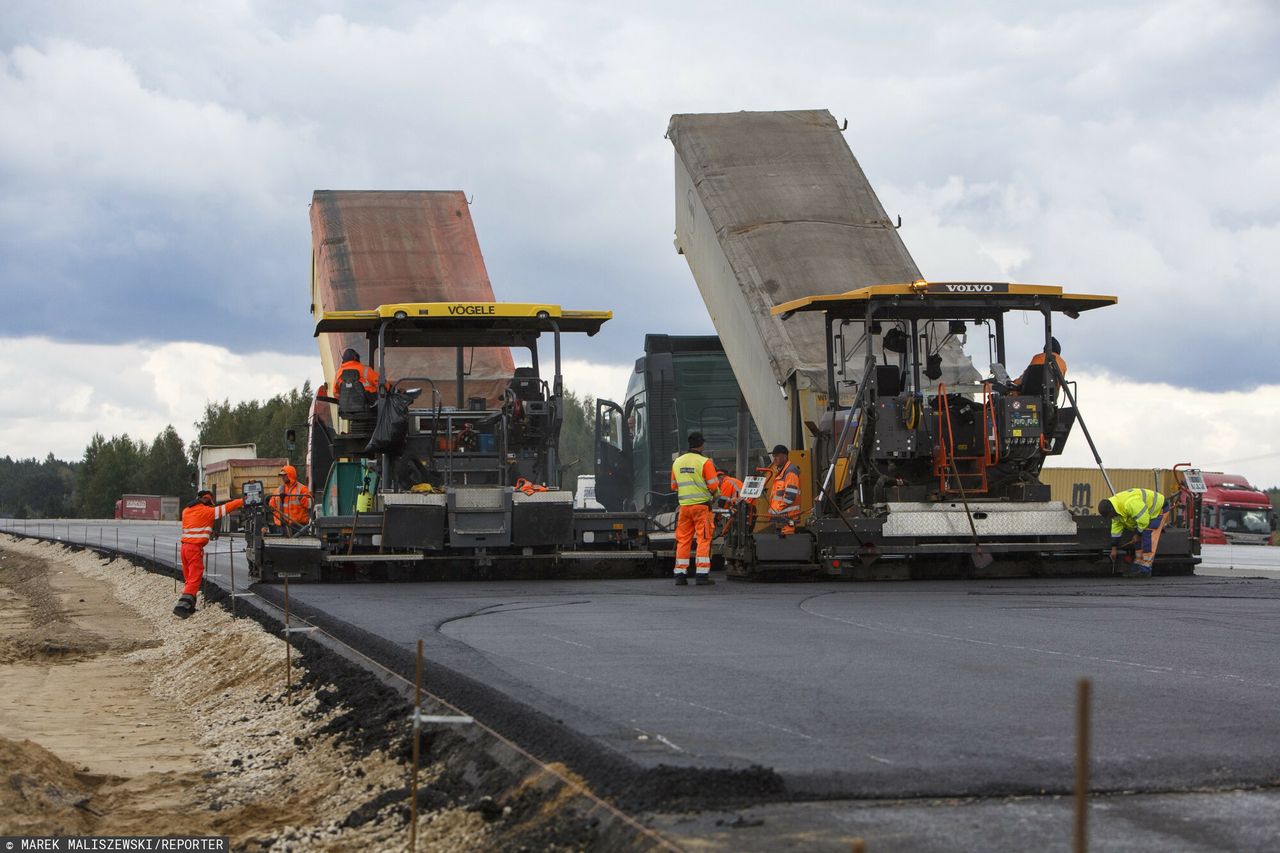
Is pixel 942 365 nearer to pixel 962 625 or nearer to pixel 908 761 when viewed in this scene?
pixel 962 625

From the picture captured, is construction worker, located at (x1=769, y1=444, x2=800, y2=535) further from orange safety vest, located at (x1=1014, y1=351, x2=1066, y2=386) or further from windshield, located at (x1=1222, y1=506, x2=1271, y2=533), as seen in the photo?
windshield, located at (x1=1222, y1=506, x2=1271, y2=533)

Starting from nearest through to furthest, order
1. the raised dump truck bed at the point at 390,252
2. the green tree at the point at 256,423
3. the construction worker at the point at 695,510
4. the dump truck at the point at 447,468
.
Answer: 1. the construction worker at the point at 695,510
2. the dump truck at the point at 447,468
3. the raised dump truck bed at the point at 390,252
4. the green tree at the point at 256,423

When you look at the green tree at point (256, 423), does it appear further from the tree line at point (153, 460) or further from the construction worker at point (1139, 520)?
the construction worker at point (1139, 520)

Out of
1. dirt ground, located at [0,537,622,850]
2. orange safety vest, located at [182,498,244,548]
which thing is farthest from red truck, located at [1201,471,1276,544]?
dirt ground, located at [0,537,622,850]

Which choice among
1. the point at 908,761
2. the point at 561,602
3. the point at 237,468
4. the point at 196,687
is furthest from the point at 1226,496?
the point at 908,761

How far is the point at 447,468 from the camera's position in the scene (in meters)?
15.3

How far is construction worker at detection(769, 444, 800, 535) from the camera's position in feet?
48.4

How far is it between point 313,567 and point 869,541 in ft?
16.8

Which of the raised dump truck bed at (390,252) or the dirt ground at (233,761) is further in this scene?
the raised dump truck bed at (390,252)

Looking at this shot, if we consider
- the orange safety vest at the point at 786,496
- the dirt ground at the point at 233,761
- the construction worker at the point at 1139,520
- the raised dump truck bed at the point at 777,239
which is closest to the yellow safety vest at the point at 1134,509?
the construction worker at the point at 1139,520

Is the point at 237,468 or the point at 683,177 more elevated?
the point at 683,177

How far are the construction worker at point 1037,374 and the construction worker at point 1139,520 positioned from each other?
3.95ft

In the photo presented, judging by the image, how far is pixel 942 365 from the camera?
15086 mm

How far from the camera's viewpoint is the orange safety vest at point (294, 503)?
17.0 meters
